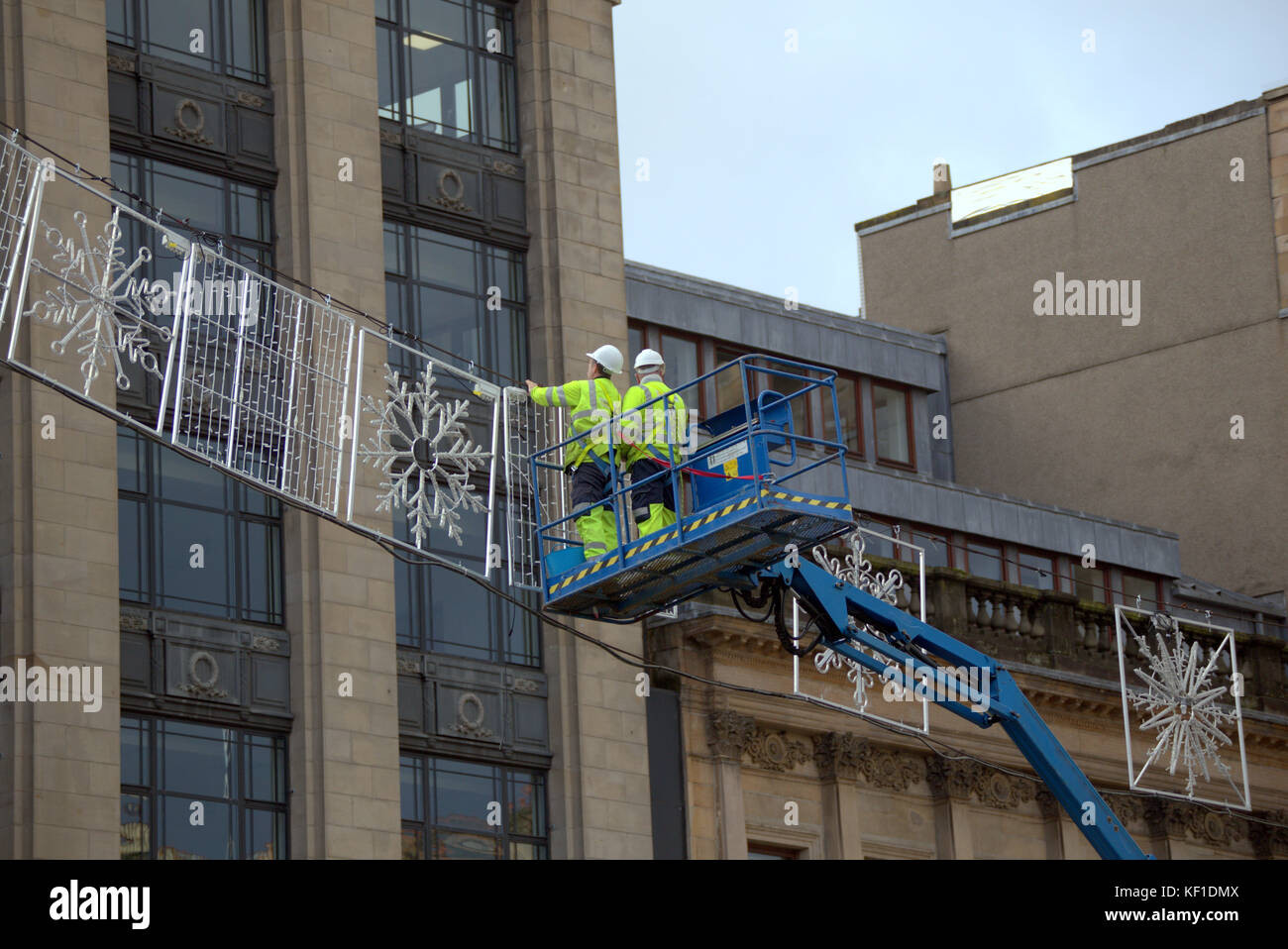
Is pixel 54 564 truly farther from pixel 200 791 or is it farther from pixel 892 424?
pixel 892 424

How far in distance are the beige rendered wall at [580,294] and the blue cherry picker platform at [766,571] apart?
556 inches

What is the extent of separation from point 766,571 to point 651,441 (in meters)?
1.64

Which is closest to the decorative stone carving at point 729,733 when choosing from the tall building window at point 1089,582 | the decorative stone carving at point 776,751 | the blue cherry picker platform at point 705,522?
the decorative stone carving at point 776,751

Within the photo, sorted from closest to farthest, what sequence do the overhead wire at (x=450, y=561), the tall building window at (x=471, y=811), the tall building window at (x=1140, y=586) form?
the overhead wire at (x=450, y=561) < the tall building window at (x=471, y=811) < the tall building window at (x=1140, y=586)

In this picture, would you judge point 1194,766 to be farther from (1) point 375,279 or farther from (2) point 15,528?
(2) point 15,528

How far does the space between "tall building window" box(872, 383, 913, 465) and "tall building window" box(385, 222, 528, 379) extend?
12483 millimetres

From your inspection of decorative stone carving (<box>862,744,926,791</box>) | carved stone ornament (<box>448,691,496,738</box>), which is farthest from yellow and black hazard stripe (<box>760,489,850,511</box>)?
decorative stone carving (<box>862,744,926,791</box>)

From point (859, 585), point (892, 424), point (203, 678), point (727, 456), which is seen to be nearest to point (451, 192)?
point (859, 585)

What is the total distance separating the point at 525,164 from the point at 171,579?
10.0 meters

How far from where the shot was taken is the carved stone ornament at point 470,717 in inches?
1590

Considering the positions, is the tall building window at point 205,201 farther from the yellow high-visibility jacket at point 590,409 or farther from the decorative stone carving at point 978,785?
the decorative stone carving at point 978,785

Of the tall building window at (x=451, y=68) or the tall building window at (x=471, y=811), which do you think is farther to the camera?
the tall building window at (x=451, y=68)

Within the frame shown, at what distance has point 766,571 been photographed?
2603cm

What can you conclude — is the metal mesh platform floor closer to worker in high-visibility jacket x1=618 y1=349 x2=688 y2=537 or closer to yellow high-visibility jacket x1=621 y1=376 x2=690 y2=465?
worker in high-visibility jacket x1=618 y1=349 x2=688 y2=537
